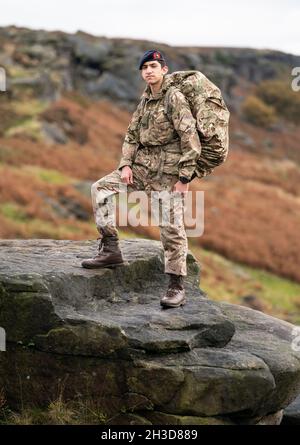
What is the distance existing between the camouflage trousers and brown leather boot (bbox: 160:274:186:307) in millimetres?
172

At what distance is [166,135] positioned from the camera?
8383 millimetres

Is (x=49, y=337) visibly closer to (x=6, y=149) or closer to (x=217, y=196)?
(x=6, y=149)

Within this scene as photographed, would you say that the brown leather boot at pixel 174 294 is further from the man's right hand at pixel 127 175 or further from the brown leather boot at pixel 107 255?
the man's right hand at pixel 127 175

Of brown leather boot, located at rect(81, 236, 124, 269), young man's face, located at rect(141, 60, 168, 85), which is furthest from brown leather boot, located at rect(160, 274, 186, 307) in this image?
young man's face, located at rect(141, 60, 168, 85)

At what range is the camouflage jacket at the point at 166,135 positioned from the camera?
802 cm

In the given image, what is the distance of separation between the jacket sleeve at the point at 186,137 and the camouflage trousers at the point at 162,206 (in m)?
0.40

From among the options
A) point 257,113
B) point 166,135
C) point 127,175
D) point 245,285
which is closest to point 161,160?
point 166,135

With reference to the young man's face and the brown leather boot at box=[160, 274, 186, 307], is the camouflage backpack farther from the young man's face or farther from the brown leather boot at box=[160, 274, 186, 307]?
the brown leather boot at box=[160, 274, 186, 307]

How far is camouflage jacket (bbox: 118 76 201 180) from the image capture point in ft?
26.3

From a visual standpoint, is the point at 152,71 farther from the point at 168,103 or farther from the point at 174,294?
the point at 174,294

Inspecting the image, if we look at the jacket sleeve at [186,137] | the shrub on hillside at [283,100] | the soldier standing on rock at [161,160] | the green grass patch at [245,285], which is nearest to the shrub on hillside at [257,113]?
the shrub on hillside at [283,100]

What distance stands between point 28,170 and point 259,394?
87.4 ft

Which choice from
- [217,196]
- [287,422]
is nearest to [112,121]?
[217,196]

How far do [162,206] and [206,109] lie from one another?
1360 millimetres
